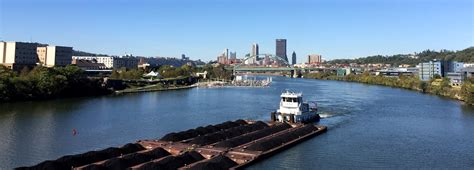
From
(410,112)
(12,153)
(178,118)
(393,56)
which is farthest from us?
(393,56)

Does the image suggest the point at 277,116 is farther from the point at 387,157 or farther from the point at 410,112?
the point at 410,112

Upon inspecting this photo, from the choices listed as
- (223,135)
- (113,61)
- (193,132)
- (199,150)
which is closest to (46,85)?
(193,132)

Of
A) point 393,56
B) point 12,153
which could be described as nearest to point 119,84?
point 12,153

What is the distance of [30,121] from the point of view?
2344 cm

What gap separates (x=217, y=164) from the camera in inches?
490

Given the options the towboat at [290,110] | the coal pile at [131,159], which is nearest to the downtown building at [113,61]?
the towboat at [290,110]

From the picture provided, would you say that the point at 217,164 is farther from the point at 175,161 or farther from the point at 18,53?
the point at 18,53

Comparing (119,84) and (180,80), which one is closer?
(119,84)

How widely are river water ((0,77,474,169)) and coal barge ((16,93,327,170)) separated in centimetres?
59

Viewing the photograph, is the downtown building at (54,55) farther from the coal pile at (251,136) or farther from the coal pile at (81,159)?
the coal pile at (81,159)

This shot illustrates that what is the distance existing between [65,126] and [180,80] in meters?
45.3

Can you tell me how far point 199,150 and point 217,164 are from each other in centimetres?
192

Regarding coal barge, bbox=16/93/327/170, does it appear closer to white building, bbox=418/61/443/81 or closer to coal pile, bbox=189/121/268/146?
coal pile, bbox=189/121/268/146

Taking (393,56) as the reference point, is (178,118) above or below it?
below
